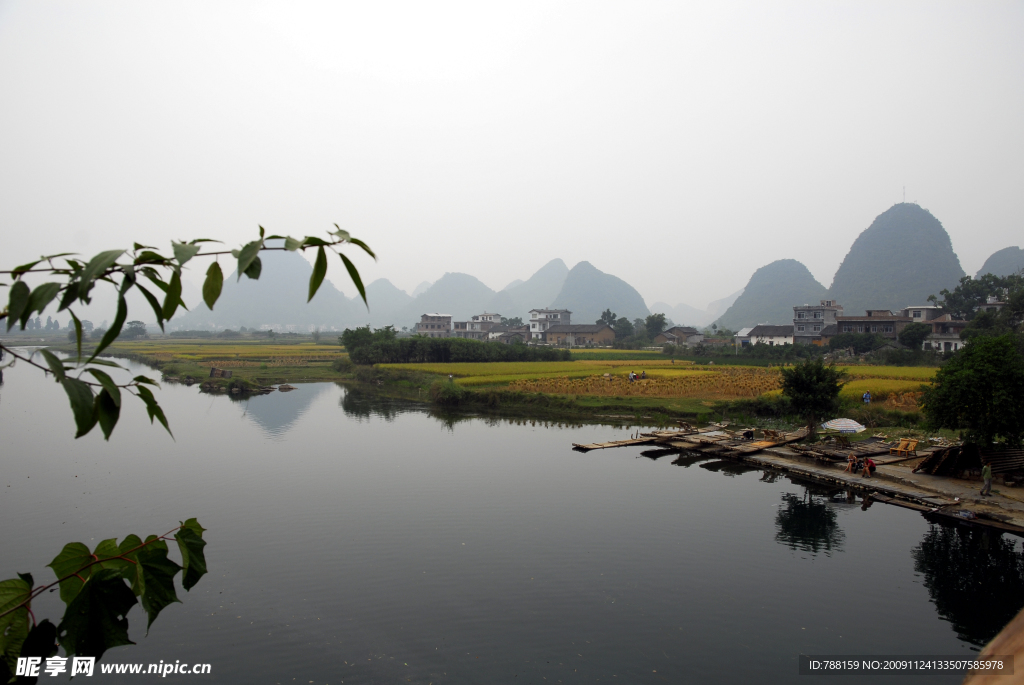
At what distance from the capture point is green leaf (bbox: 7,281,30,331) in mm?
1483

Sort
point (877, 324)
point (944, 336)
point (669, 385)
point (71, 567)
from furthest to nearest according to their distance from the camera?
point (877, 324) → point (944, 336) → point (669, 385) → point (71, 567)

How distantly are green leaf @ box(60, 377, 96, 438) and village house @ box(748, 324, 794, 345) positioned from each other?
6652 cm

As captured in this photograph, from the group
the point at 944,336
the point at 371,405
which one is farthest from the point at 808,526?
the point at 944,336

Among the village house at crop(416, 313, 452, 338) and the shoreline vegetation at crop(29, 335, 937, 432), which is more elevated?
the village house at crop(416, 313, 452, 338)

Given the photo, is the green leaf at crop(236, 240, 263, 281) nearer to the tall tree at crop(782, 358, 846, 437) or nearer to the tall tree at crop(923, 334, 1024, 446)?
the tall tree at crop(923, 334, 1024, 446)

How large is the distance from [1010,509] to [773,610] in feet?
21.2

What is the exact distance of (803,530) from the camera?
12062mm

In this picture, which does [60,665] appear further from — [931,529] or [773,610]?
[931,529]

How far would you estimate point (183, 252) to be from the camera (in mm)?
1452

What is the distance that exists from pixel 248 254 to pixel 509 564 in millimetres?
9537

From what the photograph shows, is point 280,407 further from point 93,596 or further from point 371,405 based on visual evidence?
point 93,596

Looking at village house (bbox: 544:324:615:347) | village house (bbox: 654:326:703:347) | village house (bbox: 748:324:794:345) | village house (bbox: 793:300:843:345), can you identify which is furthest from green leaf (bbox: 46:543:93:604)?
village house (bbox: 654:326:703:347)

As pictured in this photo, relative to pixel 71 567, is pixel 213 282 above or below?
above

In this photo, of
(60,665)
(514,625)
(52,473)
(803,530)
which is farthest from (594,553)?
(52,473)
